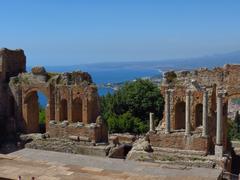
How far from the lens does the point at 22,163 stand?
41.3 ft

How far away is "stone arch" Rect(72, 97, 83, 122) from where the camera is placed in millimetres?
26531

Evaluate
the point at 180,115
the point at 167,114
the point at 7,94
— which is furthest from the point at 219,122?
the point at 7,94

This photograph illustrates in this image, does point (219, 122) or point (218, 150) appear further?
point (219, 122)

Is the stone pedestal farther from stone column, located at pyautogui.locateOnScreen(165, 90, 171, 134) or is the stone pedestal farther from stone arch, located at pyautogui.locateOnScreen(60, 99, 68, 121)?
stone arch, located at pyautogui.locateOnScreen(60, 99, 68, 121)

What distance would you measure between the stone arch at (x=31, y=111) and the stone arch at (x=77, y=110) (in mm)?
2624

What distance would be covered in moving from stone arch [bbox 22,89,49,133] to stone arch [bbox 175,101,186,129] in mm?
9811

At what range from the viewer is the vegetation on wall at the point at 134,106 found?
3456 cm

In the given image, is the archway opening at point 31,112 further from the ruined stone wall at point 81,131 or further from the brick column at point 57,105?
the ruined stone wall at point 81,131

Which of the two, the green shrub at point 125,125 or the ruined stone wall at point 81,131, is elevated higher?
the ruined stone wall at point 81,131

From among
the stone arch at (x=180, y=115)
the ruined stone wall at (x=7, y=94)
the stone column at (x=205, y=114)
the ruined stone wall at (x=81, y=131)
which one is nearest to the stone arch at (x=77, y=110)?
the ruined stone wall at (x=81, y=131)

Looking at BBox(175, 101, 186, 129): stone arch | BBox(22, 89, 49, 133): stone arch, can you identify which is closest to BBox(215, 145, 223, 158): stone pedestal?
BBox(175, 101, 186, 129): stone arch

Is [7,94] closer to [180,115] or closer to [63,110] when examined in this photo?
[63,110]

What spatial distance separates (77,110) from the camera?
1069 inches

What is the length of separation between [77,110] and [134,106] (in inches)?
436
